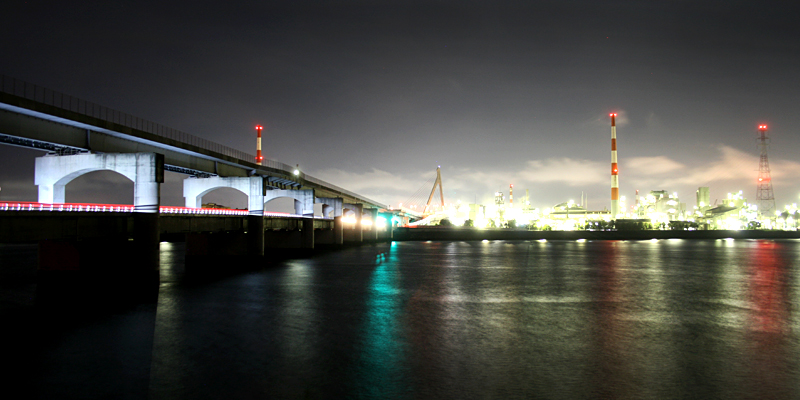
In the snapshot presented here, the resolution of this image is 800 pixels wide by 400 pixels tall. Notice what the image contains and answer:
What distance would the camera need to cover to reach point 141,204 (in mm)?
22766

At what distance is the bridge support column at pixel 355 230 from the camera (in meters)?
75.9

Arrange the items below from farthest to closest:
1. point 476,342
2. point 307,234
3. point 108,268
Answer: point 307,234 → point 108,268 → point 476,342

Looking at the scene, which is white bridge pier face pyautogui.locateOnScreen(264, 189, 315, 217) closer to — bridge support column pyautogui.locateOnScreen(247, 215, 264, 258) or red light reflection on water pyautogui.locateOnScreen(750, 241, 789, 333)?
bridge support column pyautogui.locateOnScreen(247, 215, 264, 258)

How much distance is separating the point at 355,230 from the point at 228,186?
38.2 m

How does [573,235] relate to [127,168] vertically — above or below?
below

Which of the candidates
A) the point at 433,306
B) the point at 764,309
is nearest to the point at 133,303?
the point at 433,306

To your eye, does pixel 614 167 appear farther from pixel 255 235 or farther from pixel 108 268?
pixel 108 268

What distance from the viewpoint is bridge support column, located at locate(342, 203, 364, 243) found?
249ft

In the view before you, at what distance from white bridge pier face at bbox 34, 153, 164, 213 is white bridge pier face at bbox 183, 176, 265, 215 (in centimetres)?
1527

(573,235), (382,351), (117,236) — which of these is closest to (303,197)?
(117,236)

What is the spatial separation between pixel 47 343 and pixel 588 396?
42.0 feet

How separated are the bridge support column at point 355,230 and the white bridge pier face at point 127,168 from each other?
53030mm

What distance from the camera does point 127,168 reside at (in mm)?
23047

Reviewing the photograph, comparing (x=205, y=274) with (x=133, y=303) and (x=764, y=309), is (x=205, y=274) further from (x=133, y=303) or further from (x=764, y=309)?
(x=764, y=309)
